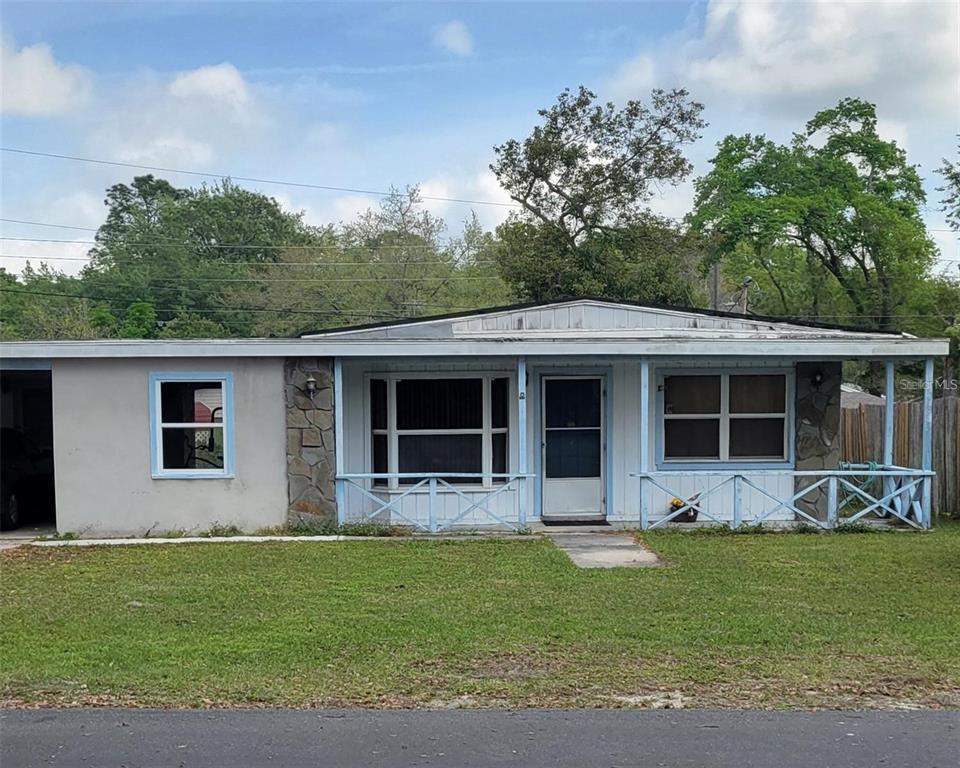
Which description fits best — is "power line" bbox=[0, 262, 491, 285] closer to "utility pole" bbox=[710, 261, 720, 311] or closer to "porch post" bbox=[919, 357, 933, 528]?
"utility pole" bbox=[710, 261, 720, 311]

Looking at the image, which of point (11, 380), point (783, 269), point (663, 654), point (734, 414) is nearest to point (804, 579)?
point (663, 654)

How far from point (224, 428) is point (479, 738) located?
752 centimetres

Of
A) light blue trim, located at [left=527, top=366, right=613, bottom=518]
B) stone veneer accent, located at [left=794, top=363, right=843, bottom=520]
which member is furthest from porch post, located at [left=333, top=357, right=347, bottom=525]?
stone veneer accent, located at [left=794, top=363, right=843, bottom=520]

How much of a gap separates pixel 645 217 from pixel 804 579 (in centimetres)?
2584

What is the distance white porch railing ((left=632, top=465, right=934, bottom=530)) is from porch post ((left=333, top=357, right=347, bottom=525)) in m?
3.71

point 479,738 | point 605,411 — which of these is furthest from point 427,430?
point 479,738

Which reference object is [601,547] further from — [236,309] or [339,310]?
[236,309]

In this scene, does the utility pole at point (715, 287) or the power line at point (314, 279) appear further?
the power line at point (314, 279)

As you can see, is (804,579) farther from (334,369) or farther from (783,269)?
(783,269)

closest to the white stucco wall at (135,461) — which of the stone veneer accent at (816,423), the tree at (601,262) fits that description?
the stone veneer accent at (816,423)

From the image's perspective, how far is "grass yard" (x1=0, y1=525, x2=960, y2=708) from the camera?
18.3ft

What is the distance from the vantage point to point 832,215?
3638cm

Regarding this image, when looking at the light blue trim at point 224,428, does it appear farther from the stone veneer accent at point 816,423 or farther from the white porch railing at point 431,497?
the stone veneer accent at point 816,423

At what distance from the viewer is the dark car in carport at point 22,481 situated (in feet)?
40.9
